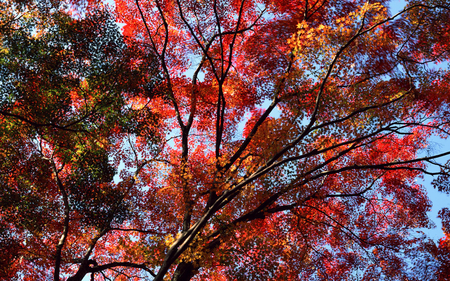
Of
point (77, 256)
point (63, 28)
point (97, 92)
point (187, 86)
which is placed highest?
point (187, 86)

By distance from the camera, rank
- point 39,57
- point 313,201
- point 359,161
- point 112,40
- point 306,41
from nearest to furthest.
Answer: point 306,41, point 39,57, point 112,40, point 313,201, point 359,161

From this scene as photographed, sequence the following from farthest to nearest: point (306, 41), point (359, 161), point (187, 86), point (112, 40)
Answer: point (359, 161) < point (187, 86) < point (112, 40) < point (306, 41)

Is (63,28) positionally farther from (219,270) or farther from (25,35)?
(219,270)

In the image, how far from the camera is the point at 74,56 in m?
9.27

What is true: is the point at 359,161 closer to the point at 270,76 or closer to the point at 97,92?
the point at 270,76

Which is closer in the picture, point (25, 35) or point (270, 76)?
point (25, 35)

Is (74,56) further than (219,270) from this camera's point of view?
No

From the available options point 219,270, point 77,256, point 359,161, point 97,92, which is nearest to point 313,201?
point 359,161

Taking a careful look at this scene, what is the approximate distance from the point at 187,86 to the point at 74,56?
5.05 meters

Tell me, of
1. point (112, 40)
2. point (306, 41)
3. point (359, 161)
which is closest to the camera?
point (306, 41)

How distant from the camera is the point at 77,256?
11.4 meters

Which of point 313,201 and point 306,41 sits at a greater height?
point 306,41

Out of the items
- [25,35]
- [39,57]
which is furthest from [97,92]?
[25,35]

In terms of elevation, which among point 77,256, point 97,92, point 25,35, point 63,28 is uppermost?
point 63,28
